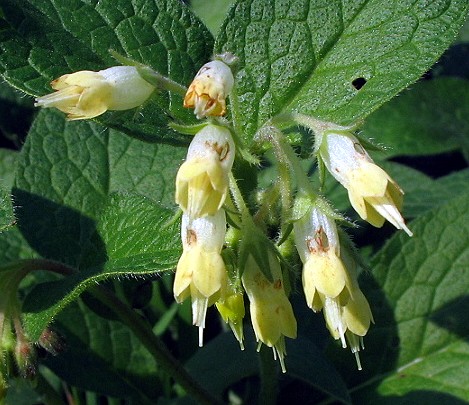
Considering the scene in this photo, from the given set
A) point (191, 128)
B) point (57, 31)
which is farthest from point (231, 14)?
point (191, 128)

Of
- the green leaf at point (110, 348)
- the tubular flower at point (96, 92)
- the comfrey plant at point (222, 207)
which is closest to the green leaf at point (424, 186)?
the comfrey plant at point (222, 207)

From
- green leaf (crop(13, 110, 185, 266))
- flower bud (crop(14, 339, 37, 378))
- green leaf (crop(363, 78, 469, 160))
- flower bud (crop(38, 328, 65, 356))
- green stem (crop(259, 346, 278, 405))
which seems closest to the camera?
flower bud (crop(14, 339, 37, 378))

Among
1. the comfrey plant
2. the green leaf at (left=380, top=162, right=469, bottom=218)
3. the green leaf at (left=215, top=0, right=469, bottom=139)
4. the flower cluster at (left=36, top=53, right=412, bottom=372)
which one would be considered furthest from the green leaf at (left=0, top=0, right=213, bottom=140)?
the green leaf at (left=380, top=162, right=469, bottom=218)

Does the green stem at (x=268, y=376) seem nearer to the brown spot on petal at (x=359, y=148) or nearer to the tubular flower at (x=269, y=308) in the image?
the tubular flower at (x=269, y=308)

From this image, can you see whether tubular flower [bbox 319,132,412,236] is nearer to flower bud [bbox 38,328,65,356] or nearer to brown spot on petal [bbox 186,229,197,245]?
brown spot on petal [bbox 186,229,197,245]

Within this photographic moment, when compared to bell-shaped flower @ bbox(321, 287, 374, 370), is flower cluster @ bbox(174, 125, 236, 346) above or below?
above

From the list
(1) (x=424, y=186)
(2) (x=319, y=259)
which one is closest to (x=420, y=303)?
(1) (x=424, y=186)

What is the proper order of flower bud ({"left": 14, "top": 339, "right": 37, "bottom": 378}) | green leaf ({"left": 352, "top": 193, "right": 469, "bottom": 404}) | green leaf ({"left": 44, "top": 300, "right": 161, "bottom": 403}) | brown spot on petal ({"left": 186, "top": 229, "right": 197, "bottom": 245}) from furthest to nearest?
green leaf ({"left": 44, "top": 300, "right": 161, "bottom": 403}), green leaf ({"left": 352, "top": 193, "right": 469, "bottom": 404}), flower bud ({"left": 14, "top": 339, "right": 37, "bottom": 378}), brown spot on petal ({"left": 186, "top": 229, "right": 197, "bottom": 245})
